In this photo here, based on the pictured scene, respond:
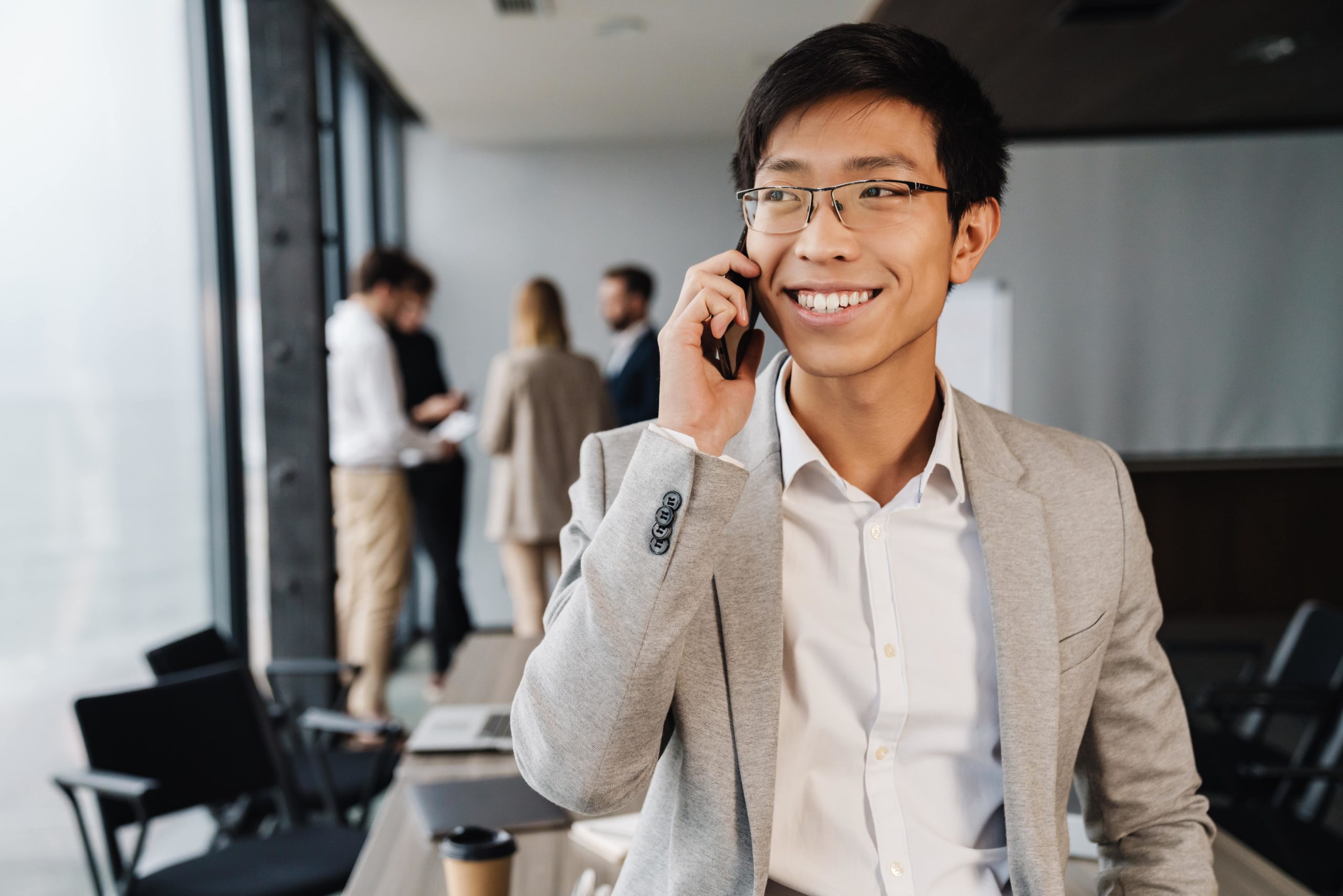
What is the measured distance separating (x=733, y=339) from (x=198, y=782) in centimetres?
184

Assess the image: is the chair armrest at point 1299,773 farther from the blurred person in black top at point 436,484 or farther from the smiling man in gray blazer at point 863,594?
the blurred person in black top at point 436,484

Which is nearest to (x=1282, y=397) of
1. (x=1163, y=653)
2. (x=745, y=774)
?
(x=1163, y=653)

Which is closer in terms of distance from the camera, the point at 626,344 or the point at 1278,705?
the point at 1278,705

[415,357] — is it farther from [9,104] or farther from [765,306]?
[765,306]

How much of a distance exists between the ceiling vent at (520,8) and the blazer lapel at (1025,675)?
3.68 metres

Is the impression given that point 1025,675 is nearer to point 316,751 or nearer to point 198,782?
point 198,782

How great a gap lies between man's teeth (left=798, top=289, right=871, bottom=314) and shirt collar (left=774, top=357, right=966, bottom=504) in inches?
6.2

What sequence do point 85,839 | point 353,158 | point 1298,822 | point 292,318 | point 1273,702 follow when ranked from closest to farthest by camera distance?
1. point 85,839
2. point 1298,822
3. point 1273,702
4. point 292,318
5. point 353,158

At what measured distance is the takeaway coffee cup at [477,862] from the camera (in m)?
1.20

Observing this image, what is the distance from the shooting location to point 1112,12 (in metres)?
4.37

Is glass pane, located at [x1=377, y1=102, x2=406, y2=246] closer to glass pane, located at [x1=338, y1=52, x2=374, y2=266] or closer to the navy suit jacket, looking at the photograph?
glass pane, located at [x1=338, y1=52, x2=374, y2=266]

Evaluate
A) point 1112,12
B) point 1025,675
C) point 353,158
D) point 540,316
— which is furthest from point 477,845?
point 353,158

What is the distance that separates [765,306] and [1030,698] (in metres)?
0.49

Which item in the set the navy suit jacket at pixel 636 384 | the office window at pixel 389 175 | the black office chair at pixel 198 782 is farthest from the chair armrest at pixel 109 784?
the office window at pixel 389 175
